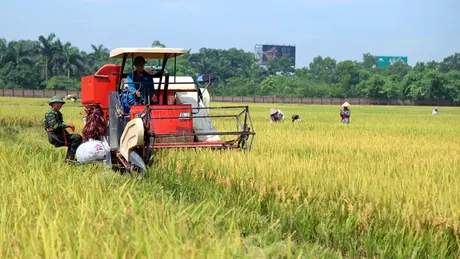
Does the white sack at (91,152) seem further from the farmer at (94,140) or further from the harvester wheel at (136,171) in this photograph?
the harvester wheel at (136,171)

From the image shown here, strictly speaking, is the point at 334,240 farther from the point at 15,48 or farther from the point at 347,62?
the point at 347,62

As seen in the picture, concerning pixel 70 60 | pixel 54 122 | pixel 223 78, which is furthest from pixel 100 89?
pixel 223 78

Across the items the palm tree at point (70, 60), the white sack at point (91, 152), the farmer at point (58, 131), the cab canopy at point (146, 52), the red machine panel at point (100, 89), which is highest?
the palm tree at point (70, 60)

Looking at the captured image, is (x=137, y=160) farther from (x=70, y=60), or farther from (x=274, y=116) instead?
(x=70, y=60)

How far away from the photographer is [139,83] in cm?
867

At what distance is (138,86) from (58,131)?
1.27m

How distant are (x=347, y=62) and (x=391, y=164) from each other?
10793 cm

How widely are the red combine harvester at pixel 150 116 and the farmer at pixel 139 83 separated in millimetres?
28

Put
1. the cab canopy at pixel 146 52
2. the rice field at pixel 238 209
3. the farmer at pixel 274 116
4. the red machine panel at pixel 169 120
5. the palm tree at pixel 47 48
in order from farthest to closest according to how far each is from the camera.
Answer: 1. the palm tree at pixel 47 48
2. the farmer at pixel 274 116
3. the cab canopy at pixel 146 52
4. the red machine panel at pixel 169 120
5. the rice field at pixel 238 209

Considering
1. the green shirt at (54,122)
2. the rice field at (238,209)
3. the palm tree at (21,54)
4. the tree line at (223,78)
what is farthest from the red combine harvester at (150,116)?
the palm tree at (21,54)

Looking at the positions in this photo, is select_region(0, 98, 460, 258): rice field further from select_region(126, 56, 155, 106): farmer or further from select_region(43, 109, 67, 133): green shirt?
select_region(126, 56, 155, 106): farmer

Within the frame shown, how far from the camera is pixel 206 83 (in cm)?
948

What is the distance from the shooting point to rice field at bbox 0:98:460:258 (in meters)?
2.96

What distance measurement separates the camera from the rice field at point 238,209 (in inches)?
116
